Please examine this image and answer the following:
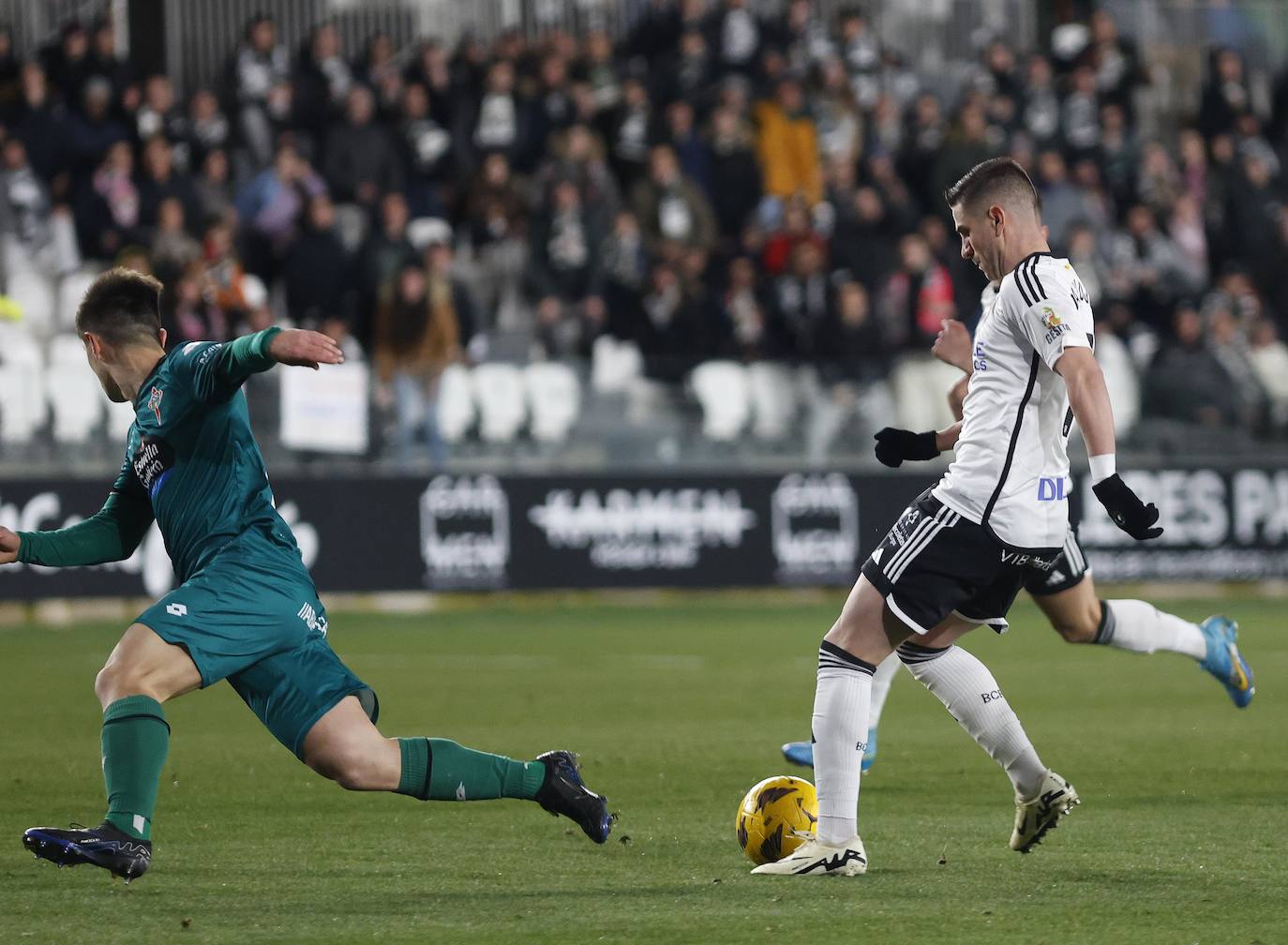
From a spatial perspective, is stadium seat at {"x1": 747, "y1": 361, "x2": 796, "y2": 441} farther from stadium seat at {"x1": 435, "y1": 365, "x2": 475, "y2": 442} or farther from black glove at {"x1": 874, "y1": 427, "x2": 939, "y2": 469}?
black glove at {"x1": 874, "y1": 427, "x2": 939, "y2": 469}

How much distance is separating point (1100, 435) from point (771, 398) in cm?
1274

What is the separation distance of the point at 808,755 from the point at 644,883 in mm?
2478

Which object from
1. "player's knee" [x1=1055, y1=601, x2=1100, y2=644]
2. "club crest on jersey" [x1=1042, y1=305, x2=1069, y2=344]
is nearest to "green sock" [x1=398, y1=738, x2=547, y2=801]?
"club crest on jersey" [x1=1042, y1=305, x2=1069, y2=344]

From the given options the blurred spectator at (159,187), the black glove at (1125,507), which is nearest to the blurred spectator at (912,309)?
the blurred spectator at (159,187)

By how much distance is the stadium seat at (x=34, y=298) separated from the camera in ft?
56.7

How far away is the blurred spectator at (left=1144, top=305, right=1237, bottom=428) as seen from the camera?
1908 centimetres

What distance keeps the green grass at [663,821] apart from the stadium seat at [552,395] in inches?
162

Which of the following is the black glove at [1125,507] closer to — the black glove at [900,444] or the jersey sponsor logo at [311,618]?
the black glove at [900,444]

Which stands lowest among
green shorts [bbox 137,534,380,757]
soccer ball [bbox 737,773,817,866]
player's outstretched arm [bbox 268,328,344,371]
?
soccer ball [bbox 737,773,817,866]

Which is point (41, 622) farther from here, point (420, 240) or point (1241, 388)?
point (1241, 388)

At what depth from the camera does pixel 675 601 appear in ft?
62.8

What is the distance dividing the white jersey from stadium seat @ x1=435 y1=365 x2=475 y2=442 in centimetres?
1179

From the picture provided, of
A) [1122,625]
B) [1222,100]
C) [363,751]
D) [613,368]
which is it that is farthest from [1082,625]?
[1222,100]

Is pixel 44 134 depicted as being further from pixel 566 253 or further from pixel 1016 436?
pixel 1016 436
